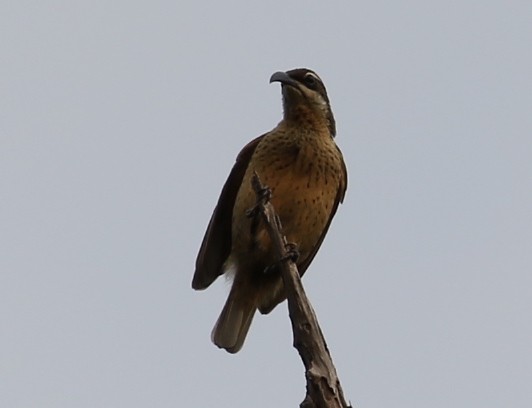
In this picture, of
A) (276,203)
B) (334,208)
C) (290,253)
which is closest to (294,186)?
(276,203)

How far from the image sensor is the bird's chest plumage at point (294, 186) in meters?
8.66

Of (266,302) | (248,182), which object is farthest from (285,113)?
(266,302)

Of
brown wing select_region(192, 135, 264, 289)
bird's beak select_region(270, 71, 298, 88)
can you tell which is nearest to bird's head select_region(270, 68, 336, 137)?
bird's beak select_region(270, 71, 298, 88)

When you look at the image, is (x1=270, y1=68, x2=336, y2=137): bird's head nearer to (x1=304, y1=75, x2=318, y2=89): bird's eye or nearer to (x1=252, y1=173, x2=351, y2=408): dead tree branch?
(x1=304, y1=75, x2=318, y2=89): bird's eye

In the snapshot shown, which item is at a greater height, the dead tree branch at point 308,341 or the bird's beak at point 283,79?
the bird's beak at point 283,79

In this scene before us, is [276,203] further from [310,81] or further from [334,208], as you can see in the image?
[310,81]

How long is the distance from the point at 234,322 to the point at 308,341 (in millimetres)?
2638

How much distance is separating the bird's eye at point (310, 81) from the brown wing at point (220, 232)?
58 cm

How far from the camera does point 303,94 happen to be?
927cm

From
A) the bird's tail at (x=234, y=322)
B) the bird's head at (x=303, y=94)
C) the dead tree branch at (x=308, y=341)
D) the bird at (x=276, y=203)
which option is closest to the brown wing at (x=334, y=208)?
the bird at (x=276, y=203)

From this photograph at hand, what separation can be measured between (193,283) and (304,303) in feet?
9.15

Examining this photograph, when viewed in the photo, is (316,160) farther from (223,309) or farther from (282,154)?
(223,309)

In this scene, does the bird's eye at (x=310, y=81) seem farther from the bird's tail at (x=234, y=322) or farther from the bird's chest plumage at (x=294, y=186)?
the bird's tail at (x=234, y=322)

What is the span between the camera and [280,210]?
8664 mm
